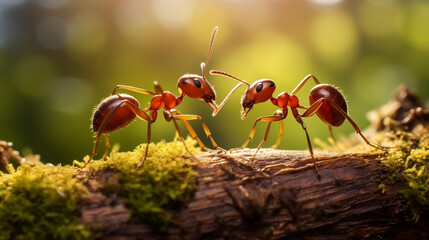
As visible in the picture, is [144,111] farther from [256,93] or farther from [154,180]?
[256,93]

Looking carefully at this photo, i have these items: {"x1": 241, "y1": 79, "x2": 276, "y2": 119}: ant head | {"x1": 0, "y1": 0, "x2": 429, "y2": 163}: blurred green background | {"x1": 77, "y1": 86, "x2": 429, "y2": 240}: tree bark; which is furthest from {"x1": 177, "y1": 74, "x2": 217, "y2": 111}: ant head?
{"x1": 0, "y1": 0, "x2": 429, "y2": 163}: blurred green background

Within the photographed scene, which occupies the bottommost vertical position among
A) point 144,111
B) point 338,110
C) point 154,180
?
point 154,180

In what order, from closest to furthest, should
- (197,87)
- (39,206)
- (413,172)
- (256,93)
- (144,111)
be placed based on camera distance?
(39,206), (413,172), (144,111), (197,87), (256,93)

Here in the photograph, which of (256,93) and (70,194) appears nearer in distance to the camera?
(70,194)

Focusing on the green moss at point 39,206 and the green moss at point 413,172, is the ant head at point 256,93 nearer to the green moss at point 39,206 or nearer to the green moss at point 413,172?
the green moss at point 413,172

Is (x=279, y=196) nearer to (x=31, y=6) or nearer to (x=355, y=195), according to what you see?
(x=355, y=195)

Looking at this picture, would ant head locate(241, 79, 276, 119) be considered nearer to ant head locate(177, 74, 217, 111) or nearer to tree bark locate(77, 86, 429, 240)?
ant head locate(177, 74, 217, 111)

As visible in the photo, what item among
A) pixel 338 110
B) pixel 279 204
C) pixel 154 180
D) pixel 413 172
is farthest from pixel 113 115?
pixel 413 172
